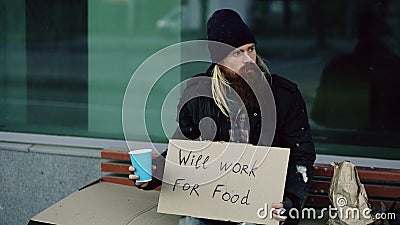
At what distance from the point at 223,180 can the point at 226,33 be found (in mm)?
636

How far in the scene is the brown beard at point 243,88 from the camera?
9.99ft

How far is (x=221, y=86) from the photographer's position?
10.1ft

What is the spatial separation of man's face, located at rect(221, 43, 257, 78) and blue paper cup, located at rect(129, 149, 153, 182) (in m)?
0.52

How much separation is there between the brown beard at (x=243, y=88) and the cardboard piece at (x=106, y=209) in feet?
2.14

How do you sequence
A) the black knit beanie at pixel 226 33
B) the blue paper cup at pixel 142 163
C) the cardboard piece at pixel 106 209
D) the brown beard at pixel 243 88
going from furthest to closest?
the cardboard piece at pixel 106 209, the brown beard at pixel 243 88, the black knit beanie at pixel 226 33, the blue paper cup at pixel 142 163

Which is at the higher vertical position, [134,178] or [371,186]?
[134,178]

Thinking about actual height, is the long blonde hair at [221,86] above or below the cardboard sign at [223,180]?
above

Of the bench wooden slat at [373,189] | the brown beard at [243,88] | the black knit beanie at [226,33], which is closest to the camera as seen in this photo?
the black knit beanie at [226,33]

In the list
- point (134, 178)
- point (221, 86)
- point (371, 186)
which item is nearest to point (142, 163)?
point (134, 178)

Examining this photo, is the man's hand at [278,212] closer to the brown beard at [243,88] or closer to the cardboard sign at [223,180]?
the cardboard sign at [223,180]

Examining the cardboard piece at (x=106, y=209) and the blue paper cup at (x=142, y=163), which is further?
the cardboard piece at (x=106, y=209)

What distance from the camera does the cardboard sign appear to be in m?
2.95

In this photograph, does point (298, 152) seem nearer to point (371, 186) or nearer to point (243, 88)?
point (243, 88)

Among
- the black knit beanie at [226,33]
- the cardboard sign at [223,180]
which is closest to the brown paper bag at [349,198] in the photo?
the cardboard sign at [223,180]
